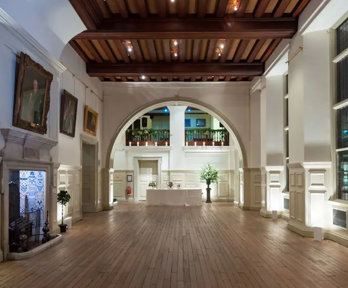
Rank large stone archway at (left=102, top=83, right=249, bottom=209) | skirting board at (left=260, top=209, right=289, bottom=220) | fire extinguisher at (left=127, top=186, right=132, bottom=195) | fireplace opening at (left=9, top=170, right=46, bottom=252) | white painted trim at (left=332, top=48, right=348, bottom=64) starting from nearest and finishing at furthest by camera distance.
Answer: fireplace opening at (left=9, top=170, right=46, bottom=252) → white painted trim at (left=332, top=48, right=348, bottom=64) → skirting board at (left=260, top=209, right=289, bottom=220) → large stone archway at (left=102, top=83, right=249, bottom=209) → fire extinguisher at (left=127, top=186, right=132, bottom=195)

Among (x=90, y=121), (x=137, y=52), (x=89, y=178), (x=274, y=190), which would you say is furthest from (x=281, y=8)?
(x=89, y=178)

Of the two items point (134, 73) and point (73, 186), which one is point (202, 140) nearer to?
point (134, 73)

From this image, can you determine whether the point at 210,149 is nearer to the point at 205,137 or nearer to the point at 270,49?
the point at 205,137

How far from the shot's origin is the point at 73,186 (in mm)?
10438

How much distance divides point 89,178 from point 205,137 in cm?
803

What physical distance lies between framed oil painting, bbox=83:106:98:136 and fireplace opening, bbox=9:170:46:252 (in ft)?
14.4

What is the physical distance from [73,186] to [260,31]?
647cm

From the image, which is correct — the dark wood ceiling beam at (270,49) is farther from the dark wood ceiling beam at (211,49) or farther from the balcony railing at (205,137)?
the balcony railing at (205,137)

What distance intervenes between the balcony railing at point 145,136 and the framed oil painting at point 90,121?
6.37m

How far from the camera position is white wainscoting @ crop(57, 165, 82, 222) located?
A: 9.39 m

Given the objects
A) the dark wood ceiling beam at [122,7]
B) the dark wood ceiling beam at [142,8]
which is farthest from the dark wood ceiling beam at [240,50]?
the dark wood ceiling beam at [122,7]

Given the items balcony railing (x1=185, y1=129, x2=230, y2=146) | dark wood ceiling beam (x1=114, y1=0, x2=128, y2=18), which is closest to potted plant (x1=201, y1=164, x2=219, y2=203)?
balcony railing (x1=185, y1=129, x2=230, y2=146)

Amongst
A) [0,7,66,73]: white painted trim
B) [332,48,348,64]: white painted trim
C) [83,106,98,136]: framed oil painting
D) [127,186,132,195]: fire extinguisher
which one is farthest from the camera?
[127,186,132,195]: fire extinguisher

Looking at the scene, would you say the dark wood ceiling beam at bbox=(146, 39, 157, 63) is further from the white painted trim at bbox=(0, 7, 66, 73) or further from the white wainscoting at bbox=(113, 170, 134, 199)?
the white wainscoting at bbox=(113, 170, 134, 199)
